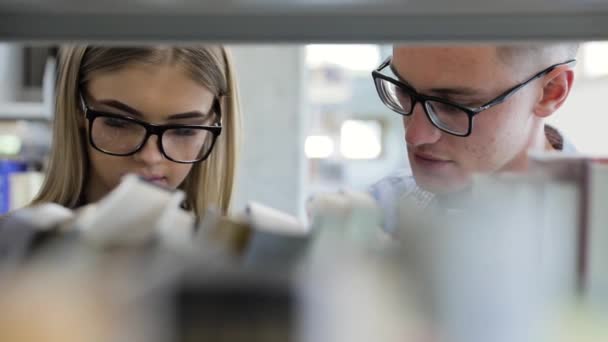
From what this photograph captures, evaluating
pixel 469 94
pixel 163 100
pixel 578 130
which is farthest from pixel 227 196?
pixel 578 130

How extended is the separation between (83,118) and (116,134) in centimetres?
16

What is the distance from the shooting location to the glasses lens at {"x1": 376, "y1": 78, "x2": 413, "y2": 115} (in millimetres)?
1194

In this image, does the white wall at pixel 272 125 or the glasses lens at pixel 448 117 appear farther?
the white wall at pixel 272 125

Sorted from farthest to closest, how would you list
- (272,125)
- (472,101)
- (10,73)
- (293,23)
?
(10,73) < (272,125) < (472,101) < (293,23)

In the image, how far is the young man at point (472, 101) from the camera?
3.67 feet

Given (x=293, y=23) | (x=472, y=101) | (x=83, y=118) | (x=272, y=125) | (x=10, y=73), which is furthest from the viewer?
(x=10, y=73)

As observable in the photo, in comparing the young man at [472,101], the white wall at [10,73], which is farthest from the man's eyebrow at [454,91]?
the white wall at [10,73]

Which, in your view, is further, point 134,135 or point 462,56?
point 134,135

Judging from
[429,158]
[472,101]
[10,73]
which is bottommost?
[429,158]

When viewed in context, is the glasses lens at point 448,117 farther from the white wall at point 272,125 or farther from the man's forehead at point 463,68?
the white wall at point 272,125

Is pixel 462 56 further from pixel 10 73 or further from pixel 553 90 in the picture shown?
pixel 10 73

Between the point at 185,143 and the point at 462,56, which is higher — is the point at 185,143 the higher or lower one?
the lower one

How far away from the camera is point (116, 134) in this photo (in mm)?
1229

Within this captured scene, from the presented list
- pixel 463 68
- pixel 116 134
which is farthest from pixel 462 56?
pixel 116 134
